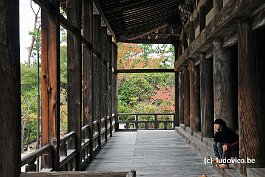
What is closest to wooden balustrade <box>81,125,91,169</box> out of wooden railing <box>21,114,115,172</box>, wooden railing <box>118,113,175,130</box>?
wooden railing <box>21,114,115,172</box>

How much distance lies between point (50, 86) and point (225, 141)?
2704 mm

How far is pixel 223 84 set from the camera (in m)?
6.76

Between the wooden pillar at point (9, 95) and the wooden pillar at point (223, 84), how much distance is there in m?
4.06

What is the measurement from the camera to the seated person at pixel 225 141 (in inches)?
222

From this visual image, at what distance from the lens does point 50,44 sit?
5027mm

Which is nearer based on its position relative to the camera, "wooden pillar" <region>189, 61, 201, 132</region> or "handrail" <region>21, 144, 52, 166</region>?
"handrail" <region>21, 144, 52, 166</region>

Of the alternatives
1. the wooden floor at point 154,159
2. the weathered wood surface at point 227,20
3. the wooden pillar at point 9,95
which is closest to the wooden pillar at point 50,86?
the wooden pillar at point 9,95

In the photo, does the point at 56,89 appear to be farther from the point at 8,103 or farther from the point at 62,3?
the point at 62,3

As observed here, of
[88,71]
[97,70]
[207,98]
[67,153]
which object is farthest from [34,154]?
[97,70]

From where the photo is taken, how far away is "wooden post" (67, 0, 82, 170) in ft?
22.9

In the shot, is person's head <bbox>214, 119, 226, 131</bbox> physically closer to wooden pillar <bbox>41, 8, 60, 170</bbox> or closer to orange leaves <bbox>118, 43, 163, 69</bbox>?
wooden pillar <bbox>41, 8, 60, 170</bbox>

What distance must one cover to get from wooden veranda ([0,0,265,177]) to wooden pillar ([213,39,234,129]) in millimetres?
17

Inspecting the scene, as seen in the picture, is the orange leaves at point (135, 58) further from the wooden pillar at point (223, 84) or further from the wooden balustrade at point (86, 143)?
the wooden pillar at point (223, 84)

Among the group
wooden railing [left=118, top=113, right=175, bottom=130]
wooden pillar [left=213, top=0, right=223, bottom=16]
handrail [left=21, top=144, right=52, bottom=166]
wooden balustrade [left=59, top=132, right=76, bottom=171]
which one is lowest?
wooden railing [left=118, top=113, right=175, bottom=130]
